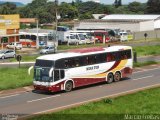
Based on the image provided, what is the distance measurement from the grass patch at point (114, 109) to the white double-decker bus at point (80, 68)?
16.3 ft

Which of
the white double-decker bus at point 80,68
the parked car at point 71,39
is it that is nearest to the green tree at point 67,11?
the parked car at point 71,39

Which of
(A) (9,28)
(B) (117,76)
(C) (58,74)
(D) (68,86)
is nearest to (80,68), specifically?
(D) (68,86)

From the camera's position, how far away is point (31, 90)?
27.6 meters

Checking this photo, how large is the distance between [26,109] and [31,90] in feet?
20.5

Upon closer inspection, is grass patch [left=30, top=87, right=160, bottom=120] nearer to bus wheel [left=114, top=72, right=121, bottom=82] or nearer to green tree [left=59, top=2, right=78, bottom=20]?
bus wheel [left=114, top=72, right=121, bottom=82]

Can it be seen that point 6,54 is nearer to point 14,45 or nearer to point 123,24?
point 14,45

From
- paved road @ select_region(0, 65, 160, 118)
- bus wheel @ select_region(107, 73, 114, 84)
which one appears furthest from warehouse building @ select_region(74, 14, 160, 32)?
bus wheel @ select_region(107, 73, 114, 84)

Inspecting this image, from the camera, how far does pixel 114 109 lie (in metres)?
20.1

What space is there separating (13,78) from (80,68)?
5.79 meters

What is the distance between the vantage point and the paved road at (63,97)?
856 inches

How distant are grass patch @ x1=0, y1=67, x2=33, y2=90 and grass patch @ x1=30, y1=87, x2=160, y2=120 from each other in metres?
8.53

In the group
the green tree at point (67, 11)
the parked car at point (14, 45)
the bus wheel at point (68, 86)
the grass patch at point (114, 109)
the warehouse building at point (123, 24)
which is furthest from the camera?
the green tree at point (67, 11)

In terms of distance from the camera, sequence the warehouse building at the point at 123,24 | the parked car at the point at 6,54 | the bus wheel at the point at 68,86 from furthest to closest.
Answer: the warehouse building at the point at 123,24
the parked car at the point at 6,54
the bus wheel at the point at 68,86

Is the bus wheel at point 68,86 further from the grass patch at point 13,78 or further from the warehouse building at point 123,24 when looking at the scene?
the warehouse building at point 123,24
